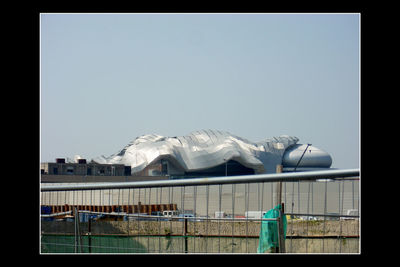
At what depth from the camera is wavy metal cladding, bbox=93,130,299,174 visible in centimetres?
6888

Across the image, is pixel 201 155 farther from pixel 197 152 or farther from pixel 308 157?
pixel 308 157

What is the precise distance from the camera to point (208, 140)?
71.6m

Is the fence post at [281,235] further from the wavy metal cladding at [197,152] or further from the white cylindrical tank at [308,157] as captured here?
the white cylindrical tank at [308,157]

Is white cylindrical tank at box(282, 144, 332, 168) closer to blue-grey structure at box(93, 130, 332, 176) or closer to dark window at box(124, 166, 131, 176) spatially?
blue-grey structure at box(93, 130, 332, 176)

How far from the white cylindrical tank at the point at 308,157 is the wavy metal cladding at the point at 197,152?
6.55 feet

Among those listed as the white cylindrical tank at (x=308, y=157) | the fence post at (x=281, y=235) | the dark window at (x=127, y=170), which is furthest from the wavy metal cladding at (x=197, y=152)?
the fence post at (x=281, y=235)

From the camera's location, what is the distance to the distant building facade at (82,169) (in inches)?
2224

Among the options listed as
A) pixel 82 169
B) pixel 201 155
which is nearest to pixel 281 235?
pixel 82 169

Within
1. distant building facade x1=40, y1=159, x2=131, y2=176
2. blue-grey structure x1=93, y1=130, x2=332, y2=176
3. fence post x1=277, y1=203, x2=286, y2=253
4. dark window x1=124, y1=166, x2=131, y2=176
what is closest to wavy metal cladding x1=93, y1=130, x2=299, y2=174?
blue-grey structure x1=93, y1=130, x2=332, y2=176

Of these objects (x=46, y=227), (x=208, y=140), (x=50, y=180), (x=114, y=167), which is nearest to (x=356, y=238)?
(x=46, y=227)

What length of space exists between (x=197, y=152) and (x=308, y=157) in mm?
15557

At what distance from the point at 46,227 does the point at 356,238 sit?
12.3ft

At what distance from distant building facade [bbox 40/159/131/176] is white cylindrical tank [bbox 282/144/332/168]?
22.3 metres
